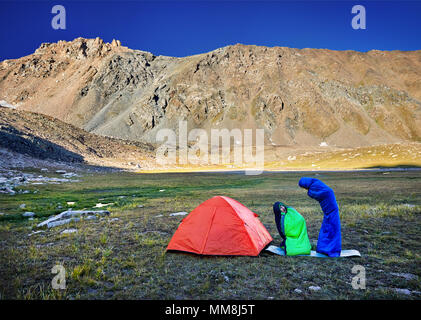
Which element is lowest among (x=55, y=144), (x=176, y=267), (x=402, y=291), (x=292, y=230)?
(x=176, y=267)

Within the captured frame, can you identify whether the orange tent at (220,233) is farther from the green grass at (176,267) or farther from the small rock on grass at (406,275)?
the small rock on grass at (406,275)

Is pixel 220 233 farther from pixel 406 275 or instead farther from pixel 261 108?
pixel 261 108

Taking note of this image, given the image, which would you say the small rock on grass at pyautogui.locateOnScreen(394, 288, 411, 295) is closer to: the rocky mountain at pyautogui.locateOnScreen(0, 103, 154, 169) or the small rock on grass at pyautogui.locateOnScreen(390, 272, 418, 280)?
the small rock on grass at pyautogui.locateOnScreen(390, 272, 418, 280)

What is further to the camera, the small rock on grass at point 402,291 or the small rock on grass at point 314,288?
the small rock on grass at point 314,288

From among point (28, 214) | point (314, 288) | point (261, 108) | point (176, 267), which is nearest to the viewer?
point (314, 288)

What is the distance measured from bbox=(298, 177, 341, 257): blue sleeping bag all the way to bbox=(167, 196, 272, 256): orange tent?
1.88 metres

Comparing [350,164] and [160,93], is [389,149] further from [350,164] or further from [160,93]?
[160,93]

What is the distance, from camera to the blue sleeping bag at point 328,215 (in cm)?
724

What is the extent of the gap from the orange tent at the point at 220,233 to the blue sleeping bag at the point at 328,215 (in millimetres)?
1881

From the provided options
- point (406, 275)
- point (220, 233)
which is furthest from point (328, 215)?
point (220, 233)

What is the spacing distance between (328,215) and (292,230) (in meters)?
1.11

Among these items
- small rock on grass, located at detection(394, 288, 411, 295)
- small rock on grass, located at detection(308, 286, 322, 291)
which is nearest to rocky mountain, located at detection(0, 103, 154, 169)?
small rock on grass, located at detection(308, 286, 322, 291)

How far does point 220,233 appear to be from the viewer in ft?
25.7

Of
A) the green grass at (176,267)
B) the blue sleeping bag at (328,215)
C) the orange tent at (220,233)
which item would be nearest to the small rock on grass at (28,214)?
the green grass at (176,267)
